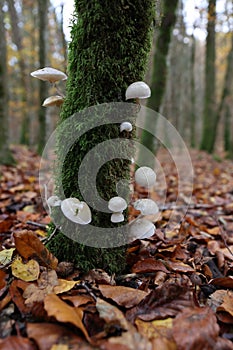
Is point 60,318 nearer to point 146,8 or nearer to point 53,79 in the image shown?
point 53,79

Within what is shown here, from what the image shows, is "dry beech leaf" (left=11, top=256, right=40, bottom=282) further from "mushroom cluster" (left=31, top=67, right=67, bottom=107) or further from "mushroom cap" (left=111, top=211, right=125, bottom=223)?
"mushroom cluster" (left=31, top=67, right=67, bottom=107)

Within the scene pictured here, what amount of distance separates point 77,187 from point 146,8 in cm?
110

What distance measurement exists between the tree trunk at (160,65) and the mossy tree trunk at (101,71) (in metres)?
4.56

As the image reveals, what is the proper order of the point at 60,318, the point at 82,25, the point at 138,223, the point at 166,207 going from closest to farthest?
1. the point at 60,318
2. the point at 82,25
3. the point at 138,223
4. the point at 166,207

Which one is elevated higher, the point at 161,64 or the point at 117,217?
A: the point at 161,64

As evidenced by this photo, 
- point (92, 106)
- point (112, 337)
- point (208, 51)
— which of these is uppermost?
point (208, 51)

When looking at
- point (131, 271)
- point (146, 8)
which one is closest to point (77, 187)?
point (131, 271)

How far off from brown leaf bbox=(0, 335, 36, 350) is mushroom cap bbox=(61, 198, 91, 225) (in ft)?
2.05

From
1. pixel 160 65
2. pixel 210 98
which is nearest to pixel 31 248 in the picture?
pixel 160 65

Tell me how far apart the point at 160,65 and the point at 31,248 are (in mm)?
5402

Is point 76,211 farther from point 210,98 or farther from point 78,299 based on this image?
point 210,98

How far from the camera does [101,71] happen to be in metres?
1.63

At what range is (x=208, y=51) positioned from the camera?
12.1 metres

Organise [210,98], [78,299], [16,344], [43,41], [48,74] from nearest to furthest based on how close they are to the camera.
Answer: [16,344] < [78,299] < [48,74] < [43,41] < [210,98]
